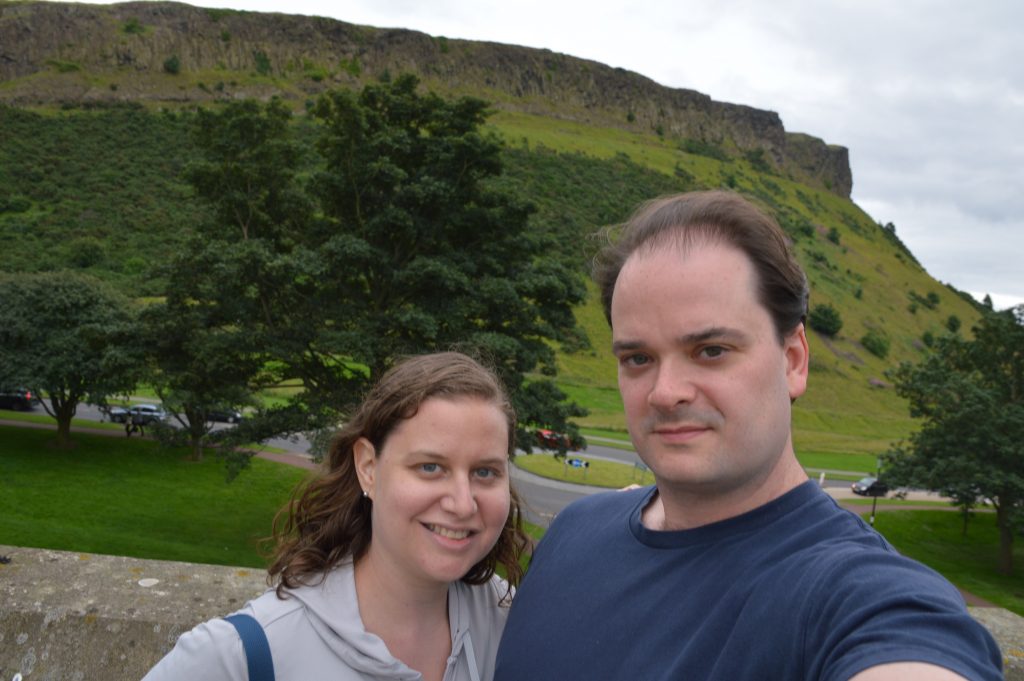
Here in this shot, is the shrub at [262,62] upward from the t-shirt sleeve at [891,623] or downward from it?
upward

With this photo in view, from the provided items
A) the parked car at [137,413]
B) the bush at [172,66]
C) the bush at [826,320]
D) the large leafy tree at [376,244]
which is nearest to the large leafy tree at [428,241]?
the large leafy tree at [376,244]

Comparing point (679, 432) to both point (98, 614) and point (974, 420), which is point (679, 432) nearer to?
point (98, 614)

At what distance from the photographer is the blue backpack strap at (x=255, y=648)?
6.03ft

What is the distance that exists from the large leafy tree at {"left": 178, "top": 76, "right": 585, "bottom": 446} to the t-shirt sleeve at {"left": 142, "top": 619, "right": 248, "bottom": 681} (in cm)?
1124

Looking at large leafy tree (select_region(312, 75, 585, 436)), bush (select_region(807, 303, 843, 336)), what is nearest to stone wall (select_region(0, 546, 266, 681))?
large leafy tree (select_region(312, 75, 585, 436))

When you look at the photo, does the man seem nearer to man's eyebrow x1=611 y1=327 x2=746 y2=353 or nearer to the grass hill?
man's eyebrow x1=611 y1=327 x2=746 y2=353

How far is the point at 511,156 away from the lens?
260 feet

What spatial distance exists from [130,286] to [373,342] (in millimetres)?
29148

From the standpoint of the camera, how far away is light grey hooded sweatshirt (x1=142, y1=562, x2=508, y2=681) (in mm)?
1815

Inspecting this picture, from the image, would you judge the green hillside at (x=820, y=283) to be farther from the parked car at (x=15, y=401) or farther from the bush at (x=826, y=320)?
the parked car at (x=15, y=401)

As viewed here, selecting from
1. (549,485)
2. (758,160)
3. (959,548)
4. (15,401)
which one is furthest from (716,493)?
(758,160)

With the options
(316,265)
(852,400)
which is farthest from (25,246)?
(852,400)

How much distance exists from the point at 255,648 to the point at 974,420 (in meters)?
25.2

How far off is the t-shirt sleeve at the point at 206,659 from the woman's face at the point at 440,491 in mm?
507
